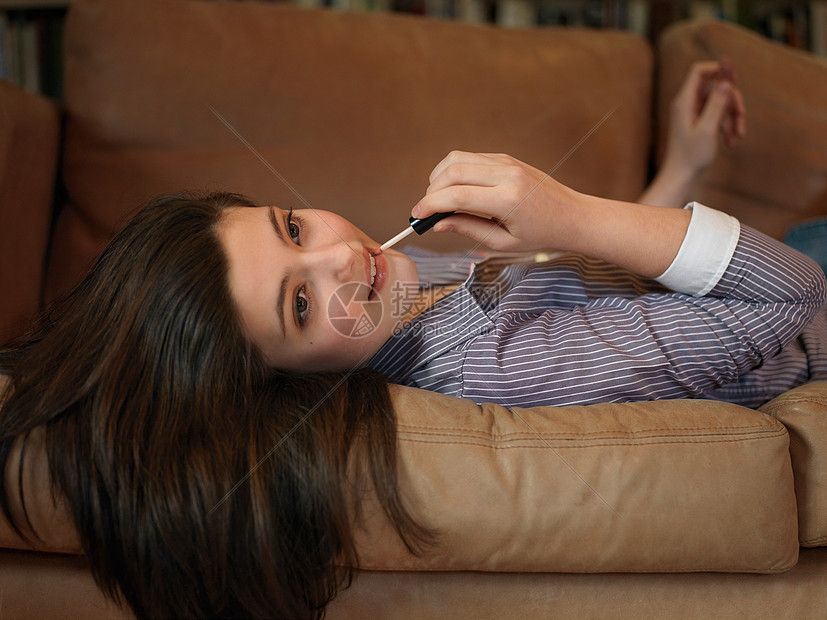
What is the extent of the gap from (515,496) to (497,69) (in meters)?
0.95

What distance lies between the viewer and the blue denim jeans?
1187 millimetres

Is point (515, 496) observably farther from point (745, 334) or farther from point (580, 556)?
point (745, 334)

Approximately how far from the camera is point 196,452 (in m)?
0.67

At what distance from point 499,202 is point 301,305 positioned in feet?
0.90

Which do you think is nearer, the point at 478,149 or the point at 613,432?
the point at 613,432

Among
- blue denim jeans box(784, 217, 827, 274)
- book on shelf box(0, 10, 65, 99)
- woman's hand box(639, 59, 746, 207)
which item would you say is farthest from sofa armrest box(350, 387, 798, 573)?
book on shelf box(0, 10, 65, 99)

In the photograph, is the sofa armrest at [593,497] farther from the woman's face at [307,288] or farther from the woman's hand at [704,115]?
the woman's hand at [704,115]

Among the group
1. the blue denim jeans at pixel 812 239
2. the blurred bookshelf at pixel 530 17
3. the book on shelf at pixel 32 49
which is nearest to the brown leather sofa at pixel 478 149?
the blue denim jeans at pixel 812 239

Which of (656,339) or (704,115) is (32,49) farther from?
(656,339)

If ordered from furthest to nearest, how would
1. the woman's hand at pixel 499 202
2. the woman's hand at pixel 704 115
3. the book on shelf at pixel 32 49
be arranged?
the book on shelf at pixel 32 49, the woman's hand at pixel 704 115, the woman's hand at pixel 499 202

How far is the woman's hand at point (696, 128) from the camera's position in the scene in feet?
4.25

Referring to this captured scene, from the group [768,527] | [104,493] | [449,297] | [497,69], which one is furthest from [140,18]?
[768,527]

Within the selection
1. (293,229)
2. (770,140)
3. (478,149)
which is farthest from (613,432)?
(770,140)

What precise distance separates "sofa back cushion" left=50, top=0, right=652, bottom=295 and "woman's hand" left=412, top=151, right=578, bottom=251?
46 cm
